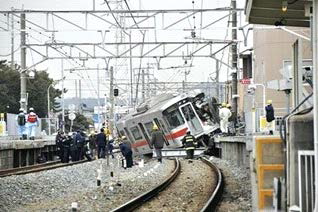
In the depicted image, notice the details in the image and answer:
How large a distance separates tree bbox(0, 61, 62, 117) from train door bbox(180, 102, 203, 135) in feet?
108

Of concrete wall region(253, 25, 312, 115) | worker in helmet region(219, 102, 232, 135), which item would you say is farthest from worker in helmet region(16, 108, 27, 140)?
concrete wall region(253, 25, 312, 115)

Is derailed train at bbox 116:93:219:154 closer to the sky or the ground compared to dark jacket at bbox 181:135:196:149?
closer to the sky

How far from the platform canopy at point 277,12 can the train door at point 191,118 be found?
26332mm

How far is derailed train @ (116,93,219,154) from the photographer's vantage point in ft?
119

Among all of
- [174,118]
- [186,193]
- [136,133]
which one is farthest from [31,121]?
[186,193]

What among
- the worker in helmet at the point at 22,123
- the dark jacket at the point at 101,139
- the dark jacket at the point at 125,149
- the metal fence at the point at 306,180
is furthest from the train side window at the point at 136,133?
the metal fence at the point at 306,180

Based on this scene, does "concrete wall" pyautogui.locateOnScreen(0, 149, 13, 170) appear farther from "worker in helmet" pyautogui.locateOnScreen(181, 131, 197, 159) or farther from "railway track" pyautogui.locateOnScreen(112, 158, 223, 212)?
"railway track" pyautogui.locateOnScreen(112, 158, 223, 212)

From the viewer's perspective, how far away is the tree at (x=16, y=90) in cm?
6844

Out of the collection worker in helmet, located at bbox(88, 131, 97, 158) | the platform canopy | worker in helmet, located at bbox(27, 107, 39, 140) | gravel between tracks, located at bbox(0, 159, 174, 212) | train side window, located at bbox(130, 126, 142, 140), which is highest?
the platform canopy

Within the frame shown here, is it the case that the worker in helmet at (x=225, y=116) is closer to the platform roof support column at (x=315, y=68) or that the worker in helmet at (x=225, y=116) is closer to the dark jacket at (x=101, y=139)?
the dark jacket at (x=101, y=139)

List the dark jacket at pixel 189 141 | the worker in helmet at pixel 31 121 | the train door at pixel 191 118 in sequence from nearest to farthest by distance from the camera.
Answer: the dark jacket at pixel 189 141, the worker in helmet at pixel 31 121, the train door at pixel 191 118

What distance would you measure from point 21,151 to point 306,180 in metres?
27.8

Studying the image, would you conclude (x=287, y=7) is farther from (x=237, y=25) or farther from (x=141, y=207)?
(x=237, y=25)

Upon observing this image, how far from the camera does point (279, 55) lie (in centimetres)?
4844
